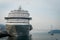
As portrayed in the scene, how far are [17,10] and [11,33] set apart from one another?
3.10m

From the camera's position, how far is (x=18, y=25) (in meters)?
15.6

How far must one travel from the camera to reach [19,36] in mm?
14844

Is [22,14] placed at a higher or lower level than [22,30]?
higher

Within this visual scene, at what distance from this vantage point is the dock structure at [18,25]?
1480cm

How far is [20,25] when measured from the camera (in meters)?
15.5

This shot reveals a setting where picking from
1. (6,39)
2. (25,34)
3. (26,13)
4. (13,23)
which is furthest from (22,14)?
(6,39)

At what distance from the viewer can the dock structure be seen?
48.5ft

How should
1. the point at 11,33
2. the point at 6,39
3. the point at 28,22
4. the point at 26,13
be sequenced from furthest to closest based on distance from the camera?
1. the point at 26,13
2. the point at 28,22
3. the point at 11,33
4. the point at 6,39

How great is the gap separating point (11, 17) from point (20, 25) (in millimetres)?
1425

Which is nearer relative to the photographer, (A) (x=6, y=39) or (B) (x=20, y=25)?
(A) (x=6, y=39)

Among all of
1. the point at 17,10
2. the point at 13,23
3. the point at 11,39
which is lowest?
the point at 11,39

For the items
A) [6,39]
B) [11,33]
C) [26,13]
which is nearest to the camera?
[6,39]

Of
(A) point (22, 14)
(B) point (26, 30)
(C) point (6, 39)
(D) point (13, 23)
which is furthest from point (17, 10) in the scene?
(C) point (6, 39)

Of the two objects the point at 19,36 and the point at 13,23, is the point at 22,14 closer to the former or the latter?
the point at 13,23
